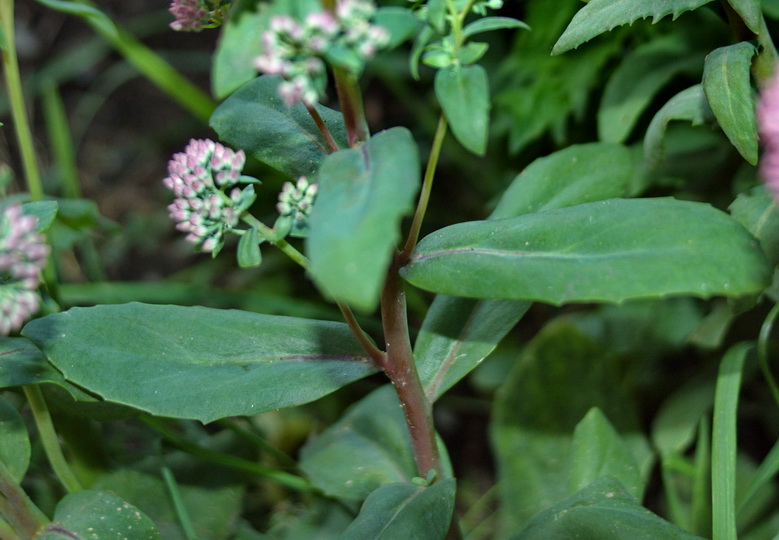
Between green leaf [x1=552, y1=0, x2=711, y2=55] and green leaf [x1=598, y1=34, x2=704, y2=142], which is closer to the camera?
green leaf [x1=552, y1=0, x2=711, y2=55]

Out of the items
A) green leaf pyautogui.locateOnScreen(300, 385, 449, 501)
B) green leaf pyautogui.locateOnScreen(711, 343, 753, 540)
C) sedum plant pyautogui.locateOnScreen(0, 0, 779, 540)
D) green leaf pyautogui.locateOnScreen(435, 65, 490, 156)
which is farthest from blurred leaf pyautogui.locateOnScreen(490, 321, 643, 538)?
green leaf pyautogui.locateOnScreen(435, 65, 490, 156)

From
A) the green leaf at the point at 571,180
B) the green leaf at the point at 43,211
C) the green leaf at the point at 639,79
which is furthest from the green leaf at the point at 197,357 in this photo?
the green leaf at the point at 639,79

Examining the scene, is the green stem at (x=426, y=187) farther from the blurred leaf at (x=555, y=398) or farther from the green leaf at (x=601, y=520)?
the blurred leaf at (x=555, y=398)

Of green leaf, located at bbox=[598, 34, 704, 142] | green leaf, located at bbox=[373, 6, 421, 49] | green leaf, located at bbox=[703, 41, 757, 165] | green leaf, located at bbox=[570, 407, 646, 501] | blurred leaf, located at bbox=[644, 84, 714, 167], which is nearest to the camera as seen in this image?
green leaf, located at bbox=[373, 6, 421, 49]

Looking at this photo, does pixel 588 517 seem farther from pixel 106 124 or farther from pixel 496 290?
pixel 106 124

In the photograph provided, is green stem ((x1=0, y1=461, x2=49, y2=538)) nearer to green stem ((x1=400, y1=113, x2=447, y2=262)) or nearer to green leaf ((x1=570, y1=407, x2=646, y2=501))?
green stem ((x1=400, y1=113, x2=447, y2=262))
